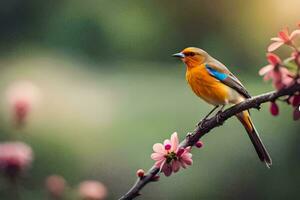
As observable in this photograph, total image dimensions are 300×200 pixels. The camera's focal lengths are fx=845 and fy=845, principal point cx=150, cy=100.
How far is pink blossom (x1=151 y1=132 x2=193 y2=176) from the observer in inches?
42.1

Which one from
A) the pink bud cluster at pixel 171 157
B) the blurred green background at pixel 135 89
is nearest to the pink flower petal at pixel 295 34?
the pink bud cluster at pixel 171 157

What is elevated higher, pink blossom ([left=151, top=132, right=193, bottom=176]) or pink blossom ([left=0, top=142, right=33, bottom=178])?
pink blossom ([left=0, top=142, right=33, bottom=178])

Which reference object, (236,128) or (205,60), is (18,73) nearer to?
(236,128)

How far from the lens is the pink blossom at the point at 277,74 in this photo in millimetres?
933

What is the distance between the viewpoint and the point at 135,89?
721cm

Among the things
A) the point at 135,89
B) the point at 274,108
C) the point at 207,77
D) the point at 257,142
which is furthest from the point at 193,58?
the point at 135,89

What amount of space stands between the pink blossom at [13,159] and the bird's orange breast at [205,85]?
18.1 inches

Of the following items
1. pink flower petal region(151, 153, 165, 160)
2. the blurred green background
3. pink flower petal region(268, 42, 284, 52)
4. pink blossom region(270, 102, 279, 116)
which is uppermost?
the blurred green background

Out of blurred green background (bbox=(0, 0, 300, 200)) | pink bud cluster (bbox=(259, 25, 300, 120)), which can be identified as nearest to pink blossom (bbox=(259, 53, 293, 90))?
pink bud cluster (bbox=(259, 25, 300, 120))

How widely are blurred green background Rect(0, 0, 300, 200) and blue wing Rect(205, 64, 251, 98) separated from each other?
7.95 ft

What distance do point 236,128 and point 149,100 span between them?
→ 1.08 m

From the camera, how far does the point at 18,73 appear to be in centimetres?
721

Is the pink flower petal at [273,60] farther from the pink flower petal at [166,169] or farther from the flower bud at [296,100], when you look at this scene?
the pink flower petal at [166,169]

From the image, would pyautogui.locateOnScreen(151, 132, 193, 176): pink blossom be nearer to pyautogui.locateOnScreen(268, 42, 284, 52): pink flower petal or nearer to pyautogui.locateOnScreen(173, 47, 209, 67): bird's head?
pyautogui.locateOnScreen(268, 42, 284, 52): pink flower petal
